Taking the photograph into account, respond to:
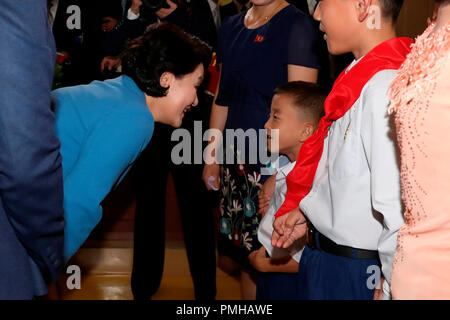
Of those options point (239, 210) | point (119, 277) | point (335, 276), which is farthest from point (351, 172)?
point (119, 277)

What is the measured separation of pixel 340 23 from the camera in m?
1.34

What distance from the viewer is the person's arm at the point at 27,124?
762 mm

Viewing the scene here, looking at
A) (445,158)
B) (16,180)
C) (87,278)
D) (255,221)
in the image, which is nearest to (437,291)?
(445,158)

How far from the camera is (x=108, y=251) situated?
10.6 feet

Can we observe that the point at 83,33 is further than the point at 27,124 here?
Yes

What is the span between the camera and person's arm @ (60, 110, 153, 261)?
114cm

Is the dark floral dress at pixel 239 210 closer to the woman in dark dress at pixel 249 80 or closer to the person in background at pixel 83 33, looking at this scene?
the woman in dark dress at pixel 249 80

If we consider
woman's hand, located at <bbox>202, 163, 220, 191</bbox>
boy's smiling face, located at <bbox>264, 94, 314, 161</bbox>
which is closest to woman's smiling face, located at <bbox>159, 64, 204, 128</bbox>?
boy's smiling face, located at <bbox>264, 94, 314, 161</bbox>

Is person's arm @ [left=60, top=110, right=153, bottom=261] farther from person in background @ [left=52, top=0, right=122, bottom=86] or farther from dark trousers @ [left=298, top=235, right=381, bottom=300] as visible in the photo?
person in background @ [left=52, top=0, right=122, bottom=86]

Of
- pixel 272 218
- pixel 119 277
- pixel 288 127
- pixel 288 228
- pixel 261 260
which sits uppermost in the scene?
pixel 288 127

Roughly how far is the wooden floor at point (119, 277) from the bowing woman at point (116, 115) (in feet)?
4.53

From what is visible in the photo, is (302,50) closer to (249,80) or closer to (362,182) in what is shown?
(249,80)

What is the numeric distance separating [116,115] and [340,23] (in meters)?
0.57
